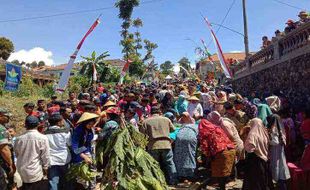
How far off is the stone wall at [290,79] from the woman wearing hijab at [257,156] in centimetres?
361

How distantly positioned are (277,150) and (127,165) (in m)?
3.81

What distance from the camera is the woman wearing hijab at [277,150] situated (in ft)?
20.7

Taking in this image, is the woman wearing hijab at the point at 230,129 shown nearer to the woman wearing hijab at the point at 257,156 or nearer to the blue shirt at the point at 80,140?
the woman wearing hijab at the point at 257,156

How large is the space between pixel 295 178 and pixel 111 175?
14.2 ft

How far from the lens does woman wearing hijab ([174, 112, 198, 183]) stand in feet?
24.1

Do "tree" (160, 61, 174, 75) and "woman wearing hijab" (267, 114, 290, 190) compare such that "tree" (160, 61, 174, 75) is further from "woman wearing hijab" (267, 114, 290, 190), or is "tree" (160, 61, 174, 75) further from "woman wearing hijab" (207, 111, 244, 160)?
"woman wearing hijab" (267, 114, 290, 190)

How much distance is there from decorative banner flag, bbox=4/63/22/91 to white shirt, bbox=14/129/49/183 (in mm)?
6687

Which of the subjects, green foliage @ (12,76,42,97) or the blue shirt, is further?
green foliage @ (12,76,42,97)

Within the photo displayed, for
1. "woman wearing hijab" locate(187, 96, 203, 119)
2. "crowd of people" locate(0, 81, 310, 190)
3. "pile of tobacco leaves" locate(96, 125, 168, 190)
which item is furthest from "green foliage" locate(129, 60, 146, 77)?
"pile of tobacco leaves" locate(96, 125, 168, 190)

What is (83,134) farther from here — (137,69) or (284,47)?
(137,69)

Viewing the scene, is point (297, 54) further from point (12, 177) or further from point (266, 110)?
point (12, 177)

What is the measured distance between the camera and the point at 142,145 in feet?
12.2

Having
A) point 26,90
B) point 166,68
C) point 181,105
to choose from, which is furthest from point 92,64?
point 166,68

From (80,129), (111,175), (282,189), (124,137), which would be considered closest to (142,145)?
(124,137)
